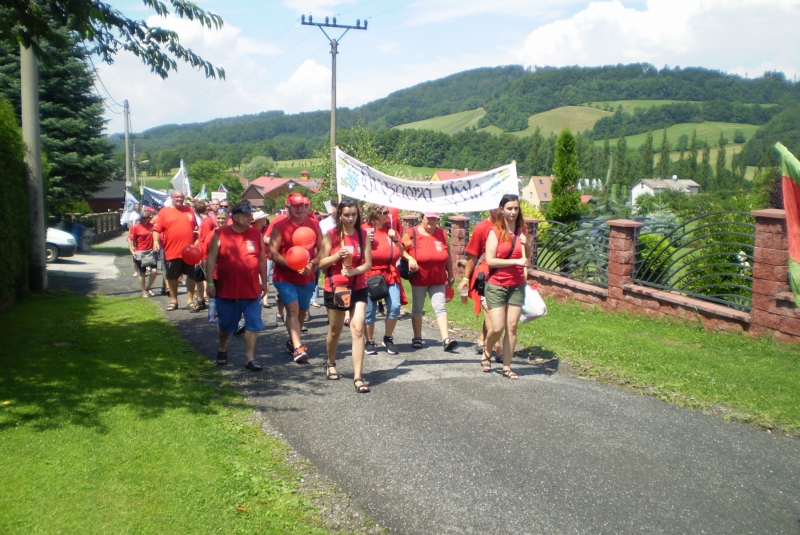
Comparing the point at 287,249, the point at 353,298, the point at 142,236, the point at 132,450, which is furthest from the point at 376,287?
the point at 142,236

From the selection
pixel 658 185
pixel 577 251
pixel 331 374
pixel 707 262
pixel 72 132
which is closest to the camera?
pixel 331 374

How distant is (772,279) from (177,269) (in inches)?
333

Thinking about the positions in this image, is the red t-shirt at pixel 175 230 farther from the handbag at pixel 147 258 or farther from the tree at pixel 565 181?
the tree at pixel 565 181

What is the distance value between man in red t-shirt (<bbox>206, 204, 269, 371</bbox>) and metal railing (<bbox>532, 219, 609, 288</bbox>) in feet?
22.0

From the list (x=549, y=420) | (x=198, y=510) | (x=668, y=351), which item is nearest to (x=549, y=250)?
(x=668, y=351)

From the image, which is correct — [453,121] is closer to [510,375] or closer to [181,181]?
[181,181]

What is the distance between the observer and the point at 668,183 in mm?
103188

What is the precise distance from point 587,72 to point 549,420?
550ft

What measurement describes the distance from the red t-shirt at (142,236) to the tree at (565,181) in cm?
1098

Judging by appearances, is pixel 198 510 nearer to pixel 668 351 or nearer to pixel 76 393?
pixel 76 393

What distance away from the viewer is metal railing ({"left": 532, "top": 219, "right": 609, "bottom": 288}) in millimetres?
12781

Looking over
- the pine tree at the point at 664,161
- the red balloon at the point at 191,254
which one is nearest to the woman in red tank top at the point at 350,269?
the red balloon at the point at 191,254

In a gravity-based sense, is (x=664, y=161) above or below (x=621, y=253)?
above

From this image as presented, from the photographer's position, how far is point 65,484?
448 centimetres
